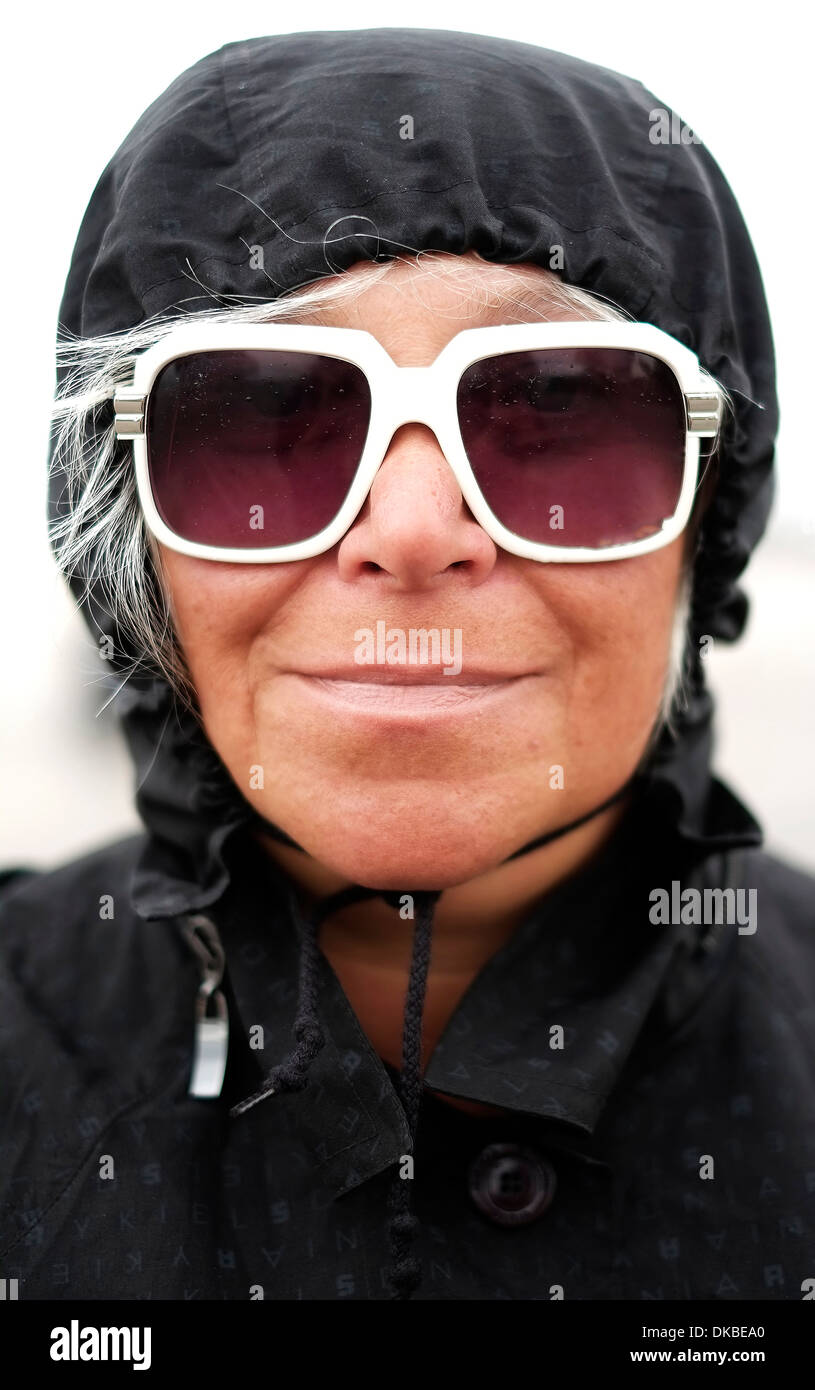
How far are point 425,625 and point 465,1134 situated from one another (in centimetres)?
70

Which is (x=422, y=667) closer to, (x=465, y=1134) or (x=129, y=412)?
(x=129, y=412)

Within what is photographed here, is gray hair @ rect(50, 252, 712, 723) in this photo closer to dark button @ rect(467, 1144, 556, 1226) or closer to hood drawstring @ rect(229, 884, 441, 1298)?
hood drawstring @ rect(229, 884, 441, 1298)

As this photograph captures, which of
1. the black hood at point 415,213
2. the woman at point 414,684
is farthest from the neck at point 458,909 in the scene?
the black hood at point 415,213

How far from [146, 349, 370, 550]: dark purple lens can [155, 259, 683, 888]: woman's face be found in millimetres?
51

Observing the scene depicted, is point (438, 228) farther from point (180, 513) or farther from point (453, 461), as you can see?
point (180, 513)

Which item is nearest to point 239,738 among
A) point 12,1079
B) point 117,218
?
point 12,1079

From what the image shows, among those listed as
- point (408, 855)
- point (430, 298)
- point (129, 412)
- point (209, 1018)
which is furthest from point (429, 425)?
point (209, 1018)

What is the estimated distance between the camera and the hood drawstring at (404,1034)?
1312 mm

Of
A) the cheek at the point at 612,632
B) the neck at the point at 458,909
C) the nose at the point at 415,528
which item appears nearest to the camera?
the nose at the point at 415,528

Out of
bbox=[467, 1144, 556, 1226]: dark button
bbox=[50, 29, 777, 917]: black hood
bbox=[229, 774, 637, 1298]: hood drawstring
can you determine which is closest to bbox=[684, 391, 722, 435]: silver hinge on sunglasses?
bbox=[50, 29, 777, 917]: black hood

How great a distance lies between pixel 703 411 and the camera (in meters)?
1.37

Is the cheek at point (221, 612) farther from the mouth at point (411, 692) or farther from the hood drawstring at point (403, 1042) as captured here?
the hood drawstring at point (403, 1042)

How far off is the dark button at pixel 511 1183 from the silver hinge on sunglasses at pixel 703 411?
96 cm
